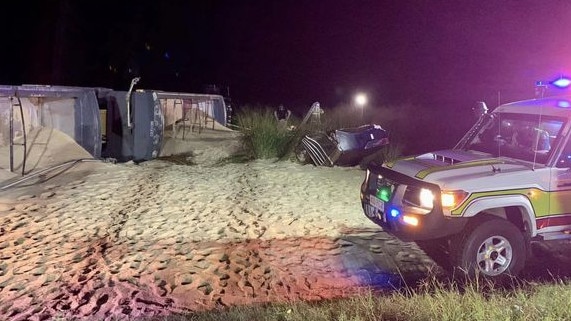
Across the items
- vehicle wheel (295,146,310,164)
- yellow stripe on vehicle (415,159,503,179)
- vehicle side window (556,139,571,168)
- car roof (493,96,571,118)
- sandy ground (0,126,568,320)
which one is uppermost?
car roof (493,96,571,118)

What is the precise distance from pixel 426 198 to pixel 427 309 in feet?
4.52

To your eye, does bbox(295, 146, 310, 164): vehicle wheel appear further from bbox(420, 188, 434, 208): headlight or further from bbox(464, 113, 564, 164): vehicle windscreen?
bbox(420, 188, 434, 208): headlight

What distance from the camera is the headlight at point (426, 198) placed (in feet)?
16.0

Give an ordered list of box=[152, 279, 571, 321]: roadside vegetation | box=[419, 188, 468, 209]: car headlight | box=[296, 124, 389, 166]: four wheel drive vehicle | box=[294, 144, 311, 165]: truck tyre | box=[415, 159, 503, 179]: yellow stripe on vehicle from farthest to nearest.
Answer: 1. box=[294, 144, 311, 165]: truck tyre
2. box=[296, 124, 389, 166]: four wheel drive vehicle
3. box=[415, 159, 503, 179]: yellow stripe on vehicle
4. box=[419, 188, 468, 209]: car headlight
5. box=[152, 279, 571, 321]: roadside vegetation

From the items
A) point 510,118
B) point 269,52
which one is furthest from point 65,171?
point 269,52

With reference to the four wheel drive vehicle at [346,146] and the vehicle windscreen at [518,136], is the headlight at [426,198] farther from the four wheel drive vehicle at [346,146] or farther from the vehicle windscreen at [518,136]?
the four wheel drive vehicle at [346,146]

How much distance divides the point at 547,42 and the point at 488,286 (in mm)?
28015

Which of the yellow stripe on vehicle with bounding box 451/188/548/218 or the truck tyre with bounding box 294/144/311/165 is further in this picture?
the truck tyre with bounding box 294/144/311/165

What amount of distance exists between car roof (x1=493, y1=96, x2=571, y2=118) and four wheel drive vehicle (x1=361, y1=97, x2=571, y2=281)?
0.01 metres

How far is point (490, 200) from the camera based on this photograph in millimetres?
4879

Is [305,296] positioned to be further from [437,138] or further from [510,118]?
[437,138]

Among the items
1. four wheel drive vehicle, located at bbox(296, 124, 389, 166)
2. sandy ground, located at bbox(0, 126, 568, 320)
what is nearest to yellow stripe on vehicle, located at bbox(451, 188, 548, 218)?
sandy ground, located at bbox(0, 126, 568, 320)

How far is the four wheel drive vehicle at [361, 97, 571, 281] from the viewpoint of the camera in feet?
15.9

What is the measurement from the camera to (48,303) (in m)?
4.65
